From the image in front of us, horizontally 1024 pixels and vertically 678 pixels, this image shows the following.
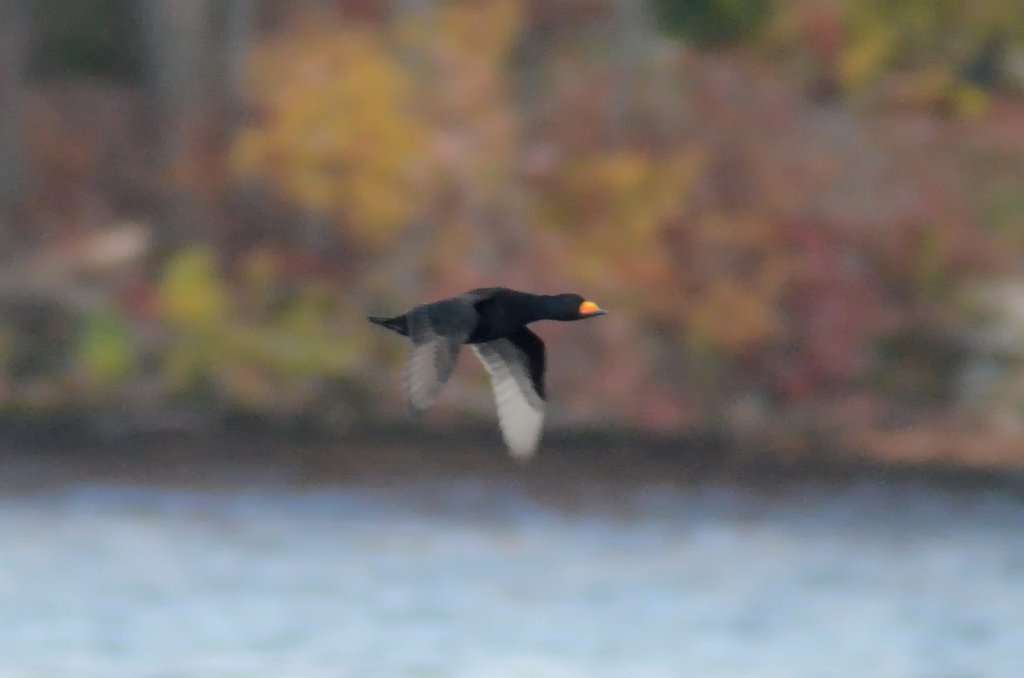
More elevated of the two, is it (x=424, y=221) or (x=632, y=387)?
(x=424, y=221)

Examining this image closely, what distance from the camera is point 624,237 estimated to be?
20500 millimetres

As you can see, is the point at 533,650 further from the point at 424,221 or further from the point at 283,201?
the point at 283,201

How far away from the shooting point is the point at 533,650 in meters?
14.4

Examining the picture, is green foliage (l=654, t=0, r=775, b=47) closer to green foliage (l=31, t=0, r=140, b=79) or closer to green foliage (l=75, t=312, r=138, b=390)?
green foliage (l=75, t=312, r=138, b=390)

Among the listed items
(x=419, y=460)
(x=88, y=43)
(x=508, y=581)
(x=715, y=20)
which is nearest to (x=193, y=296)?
(x=419, y=460)

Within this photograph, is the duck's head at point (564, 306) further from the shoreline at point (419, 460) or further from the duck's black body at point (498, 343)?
the shoreline at point (419, 460)

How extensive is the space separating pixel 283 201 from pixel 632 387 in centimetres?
508

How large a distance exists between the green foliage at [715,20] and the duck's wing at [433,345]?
52.8 ft

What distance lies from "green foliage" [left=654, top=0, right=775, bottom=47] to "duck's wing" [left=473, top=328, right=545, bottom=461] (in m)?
15.3

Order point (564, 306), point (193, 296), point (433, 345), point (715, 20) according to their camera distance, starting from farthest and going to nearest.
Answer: point (715, 20)
point (193, 296)
point (564, 306)
point (433, 345)

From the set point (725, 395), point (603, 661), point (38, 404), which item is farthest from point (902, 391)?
point (38, 404)

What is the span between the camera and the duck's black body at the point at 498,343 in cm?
598

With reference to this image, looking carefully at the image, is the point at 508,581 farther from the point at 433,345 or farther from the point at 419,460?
the point at 433,345

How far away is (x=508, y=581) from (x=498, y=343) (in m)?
9.03
